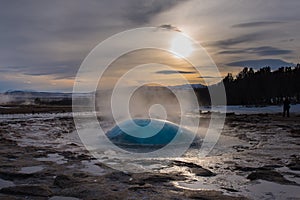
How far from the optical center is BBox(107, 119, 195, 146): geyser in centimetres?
1324

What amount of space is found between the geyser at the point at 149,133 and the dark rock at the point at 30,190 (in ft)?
22.2

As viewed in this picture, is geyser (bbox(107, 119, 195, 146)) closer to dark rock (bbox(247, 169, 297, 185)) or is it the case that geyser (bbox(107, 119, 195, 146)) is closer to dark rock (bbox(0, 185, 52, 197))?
dark rock (bbox(247, 169, 297, 185))

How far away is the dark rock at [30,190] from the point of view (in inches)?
239

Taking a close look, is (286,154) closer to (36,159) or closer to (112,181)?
(112,181)

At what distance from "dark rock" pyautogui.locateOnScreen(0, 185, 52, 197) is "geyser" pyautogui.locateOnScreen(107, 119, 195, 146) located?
6768 mm

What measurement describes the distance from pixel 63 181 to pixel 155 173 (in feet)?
6.87

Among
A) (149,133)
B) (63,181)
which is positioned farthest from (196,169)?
(149,133)

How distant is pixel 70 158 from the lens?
998 centimetres

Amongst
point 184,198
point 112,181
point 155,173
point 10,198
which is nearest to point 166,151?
point 155,173

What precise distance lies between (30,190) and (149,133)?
7921 mm

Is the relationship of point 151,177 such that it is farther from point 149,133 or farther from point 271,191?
point 149,133

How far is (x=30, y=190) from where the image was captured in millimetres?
6230

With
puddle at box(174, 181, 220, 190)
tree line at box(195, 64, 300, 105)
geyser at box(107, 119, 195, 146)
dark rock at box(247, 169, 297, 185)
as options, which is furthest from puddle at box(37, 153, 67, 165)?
tree line at box(195, 64, 300, 105)

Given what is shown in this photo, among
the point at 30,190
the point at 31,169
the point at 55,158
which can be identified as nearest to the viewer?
the point at 30,190
